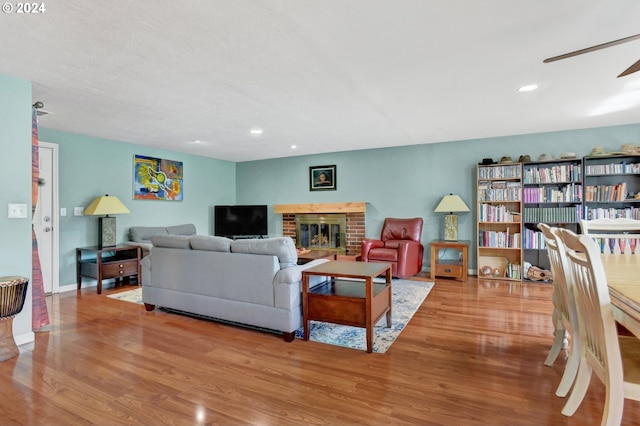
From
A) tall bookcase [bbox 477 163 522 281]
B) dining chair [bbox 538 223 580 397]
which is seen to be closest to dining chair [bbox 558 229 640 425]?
dining chair [bbox 538 223 580 397]

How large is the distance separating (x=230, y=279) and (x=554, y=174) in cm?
462

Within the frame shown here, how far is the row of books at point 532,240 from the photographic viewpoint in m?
4.70

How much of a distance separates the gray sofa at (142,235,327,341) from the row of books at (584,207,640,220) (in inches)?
160

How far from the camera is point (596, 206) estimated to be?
464 cm

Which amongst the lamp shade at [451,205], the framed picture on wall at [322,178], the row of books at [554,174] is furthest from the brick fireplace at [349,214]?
the row of books at [554,174]

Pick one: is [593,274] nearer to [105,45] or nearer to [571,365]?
[571,365]

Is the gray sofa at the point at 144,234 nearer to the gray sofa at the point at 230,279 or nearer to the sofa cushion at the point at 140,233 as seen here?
the sofa cushion at the point at 140,233

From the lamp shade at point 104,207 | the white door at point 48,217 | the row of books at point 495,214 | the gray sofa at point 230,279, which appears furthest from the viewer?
the row of books at point 495,214

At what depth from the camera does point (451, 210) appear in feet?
16.6

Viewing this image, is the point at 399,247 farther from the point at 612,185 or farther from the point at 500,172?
the point at 612,185

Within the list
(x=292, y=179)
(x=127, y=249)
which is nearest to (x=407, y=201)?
(x=292, y=179)

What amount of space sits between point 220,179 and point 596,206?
21.5 ft

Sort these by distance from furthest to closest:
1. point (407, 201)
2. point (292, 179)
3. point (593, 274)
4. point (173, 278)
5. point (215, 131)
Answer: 1. point (292, 179)
2. point (407, 201)
3. point (215, 131)
4. point (173, 278)
5. point (593, 274)

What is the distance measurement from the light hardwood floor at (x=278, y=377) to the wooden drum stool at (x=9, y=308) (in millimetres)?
104
